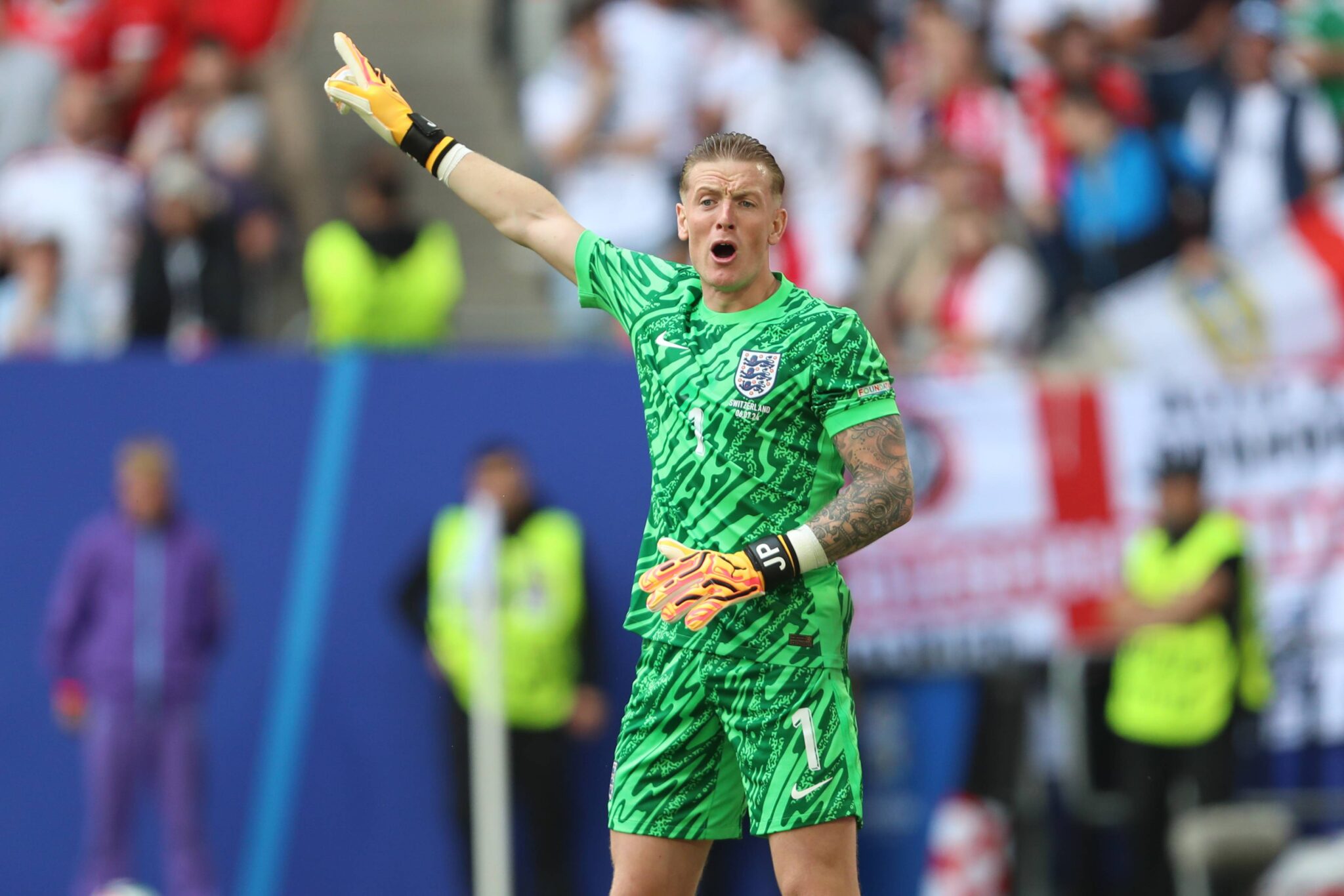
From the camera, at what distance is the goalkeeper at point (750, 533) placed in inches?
203

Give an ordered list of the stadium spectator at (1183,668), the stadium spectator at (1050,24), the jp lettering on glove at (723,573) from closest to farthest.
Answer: the jp lettering on glove at (723,573), the stadium spectator at (1183,668), the stadium spectator at (1050,24)

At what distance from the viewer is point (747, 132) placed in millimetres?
12273

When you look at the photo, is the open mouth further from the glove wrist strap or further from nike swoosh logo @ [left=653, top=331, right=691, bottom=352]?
the glove wrist strap

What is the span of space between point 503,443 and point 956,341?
9.05ft

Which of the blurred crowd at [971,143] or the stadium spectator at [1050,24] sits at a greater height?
the stadium spectator at [1050,24]

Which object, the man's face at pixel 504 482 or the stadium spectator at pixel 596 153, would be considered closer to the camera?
the man's face at pixel 504 482

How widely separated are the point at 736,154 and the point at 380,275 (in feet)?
21.6

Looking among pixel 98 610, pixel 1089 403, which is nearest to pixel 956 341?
pixel 1089 403

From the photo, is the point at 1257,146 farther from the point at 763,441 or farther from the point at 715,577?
the point at 715,577

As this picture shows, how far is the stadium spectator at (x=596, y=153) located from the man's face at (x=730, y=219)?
6.34 m

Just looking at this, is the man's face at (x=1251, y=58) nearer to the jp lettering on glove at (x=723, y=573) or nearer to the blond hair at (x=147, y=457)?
the blond hair at (x=147, y=457)

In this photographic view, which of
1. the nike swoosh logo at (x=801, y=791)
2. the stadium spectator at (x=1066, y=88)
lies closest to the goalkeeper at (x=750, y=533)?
the nike swoosh logo at (x=801, y=791)

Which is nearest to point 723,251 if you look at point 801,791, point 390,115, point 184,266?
point 390,115

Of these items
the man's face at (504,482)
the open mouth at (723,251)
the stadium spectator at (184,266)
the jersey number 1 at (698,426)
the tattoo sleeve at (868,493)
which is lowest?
the tattoo sleeve at (868,493)
